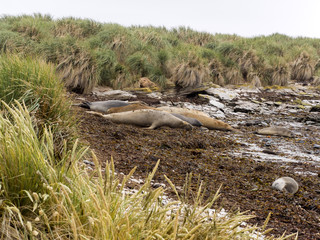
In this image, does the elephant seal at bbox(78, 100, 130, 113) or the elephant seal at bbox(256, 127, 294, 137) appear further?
the elephant seal at bbox(256, 127, 294, 137)

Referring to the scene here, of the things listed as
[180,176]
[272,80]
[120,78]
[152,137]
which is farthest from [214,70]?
[180,176]

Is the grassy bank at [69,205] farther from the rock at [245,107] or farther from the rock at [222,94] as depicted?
the rock at [222,94]

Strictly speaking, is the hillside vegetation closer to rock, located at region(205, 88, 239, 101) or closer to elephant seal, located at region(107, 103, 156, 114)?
rock, located at region(205, 88, 239, 101)

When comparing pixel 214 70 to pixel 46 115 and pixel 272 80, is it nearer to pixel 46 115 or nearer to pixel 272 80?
pixel 272 80

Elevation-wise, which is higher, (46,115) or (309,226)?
(46,115)

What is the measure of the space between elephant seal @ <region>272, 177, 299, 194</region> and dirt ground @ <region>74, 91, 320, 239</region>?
0.09 metres

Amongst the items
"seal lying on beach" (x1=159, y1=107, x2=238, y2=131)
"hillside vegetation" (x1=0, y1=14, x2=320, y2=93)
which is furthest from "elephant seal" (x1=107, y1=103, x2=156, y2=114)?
"hillside vegetation" (x1=0, y1=14, x2=320, y2=93)

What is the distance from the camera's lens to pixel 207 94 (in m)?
12.6

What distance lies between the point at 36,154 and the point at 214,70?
14.1 m

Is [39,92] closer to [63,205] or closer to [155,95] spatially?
[63,205]

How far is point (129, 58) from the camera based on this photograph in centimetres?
1310

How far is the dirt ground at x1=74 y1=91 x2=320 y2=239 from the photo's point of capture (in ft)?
12.1

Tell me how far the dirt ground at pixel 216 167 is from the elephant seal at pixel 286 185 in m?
0.09

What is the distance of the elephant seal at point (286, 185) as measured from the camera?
14.3 ft
